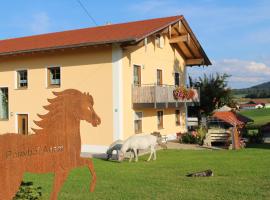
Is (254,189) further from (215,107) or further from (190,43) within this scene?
(215,107)

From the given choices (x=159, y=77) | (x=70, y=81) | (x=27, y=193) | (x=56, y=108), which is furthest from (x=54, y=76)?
(x=56, y=108)

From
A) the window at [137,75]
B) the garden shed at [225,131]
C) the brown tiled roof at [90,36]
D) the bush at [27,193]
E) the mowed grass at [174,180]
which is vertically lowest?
the mowed grass at [174,180]

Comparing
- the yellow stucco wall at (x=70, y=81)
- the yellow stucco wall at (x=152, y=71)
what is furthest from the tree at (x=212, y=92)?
the yellow stucco wall at (x=70, y=81)

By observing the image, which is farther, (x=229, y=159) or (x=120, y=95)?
(x=120, y=95)

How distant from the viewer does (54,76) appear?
78.0ft

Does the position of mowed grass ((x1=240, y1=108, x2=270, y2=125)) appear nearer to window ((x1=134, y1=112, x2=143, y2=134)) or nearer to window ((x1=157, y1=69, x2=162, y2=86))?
window ((x1=157, y1=69, x2=162, y2=86))

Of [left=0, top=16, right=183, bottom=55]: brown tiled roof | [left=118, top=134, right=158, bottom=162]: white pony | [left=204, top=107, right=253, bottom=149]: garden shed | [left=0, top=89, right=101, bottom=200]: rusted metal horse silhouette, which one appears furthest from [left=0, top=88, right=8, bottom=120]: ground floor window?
[left=0, top=89, right=101, bottom=200]: rusted metal horse silhouette

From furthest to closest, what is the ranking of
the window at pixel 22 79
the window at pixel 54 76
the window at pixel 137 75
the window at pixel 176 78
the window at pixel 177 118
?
the window at pixel 177 118
the window at pixel 176 78
the window at pixel 22 79
the window at pixel 54 76
the window at pixel 137 75

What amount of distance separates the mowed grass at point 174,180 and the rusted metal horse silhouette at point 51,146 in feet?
7.93

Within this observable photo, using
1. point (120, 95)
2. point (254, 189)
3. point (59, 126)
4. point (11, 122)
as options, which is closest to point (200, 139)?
point (120, 95)

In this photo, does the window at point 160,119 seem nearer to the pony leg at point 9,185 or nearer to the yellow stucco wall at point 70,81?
the yellow stucco wall at point 70,81

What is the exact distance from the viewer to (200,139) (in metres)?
24.5

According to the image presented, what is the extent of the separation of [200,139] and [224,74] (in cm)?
1000

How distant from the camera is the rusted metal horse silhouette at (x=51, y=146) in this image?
6801 mm
